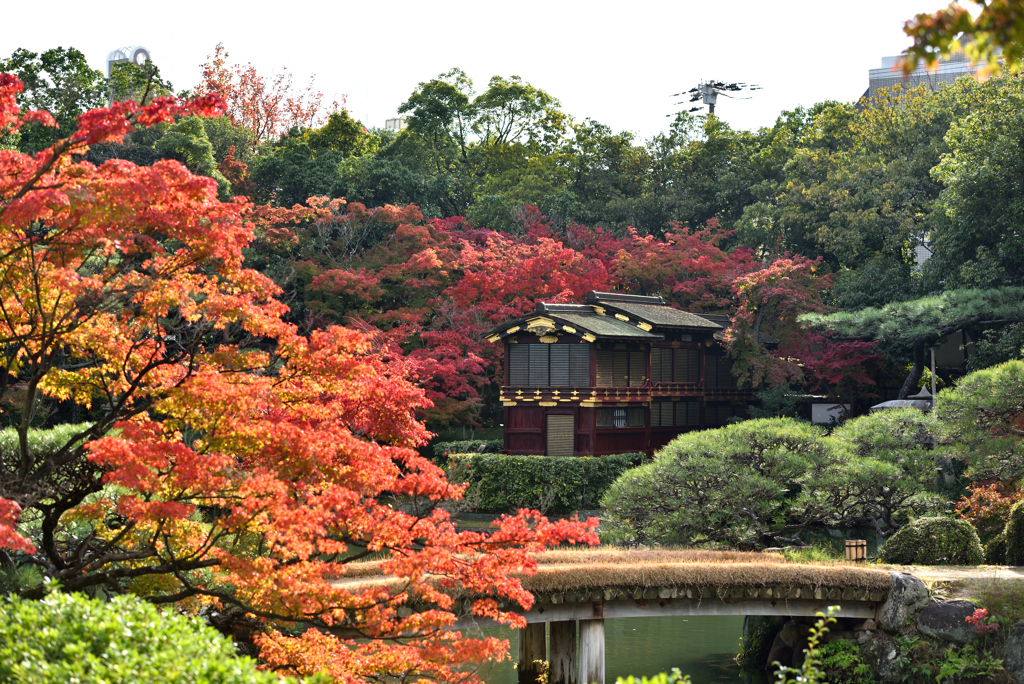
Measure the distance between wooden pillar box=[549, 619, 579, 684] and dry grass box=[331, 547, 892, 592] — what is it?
1.34m

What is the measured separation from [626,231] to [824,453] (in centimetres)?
2606

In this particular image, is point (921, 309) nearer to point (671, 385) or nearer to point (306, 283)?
point (671, 385)

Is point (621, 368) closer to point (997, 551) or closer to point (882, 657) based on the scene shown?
point (997, 551)

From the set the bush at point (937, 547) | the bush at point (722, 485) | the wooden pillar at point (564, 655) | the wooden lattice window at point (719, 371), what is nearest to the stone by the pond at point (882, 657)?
the bush at point (937, 547)

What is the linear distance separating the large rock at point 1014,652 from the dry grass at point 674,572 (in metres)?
1.93

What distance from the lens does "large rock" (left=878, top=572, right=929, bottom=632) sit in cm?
1596

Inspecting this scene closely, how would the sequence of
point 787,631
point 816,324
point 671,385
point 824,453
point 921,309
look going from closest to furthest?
point 787,631, point 824,453, point 921,309, point 816,324, point 671,385

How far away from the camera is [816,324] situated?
32.6 m

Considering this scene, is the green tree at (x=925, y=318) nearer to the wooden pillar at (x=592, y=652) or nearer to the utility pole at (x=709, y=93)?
the wooden pillar at (x=592, y=652)

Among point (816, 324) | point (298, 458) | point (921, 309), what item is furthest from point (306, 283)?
point (298, 458)

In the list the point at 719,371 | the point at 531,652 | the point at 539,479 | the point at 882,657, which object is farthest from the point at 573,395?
the point at 882,657

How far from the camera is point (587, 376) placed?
32094mm

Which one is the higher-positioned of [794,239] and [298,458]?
[794,239]

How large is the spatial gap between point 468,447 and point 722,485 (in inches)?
598
